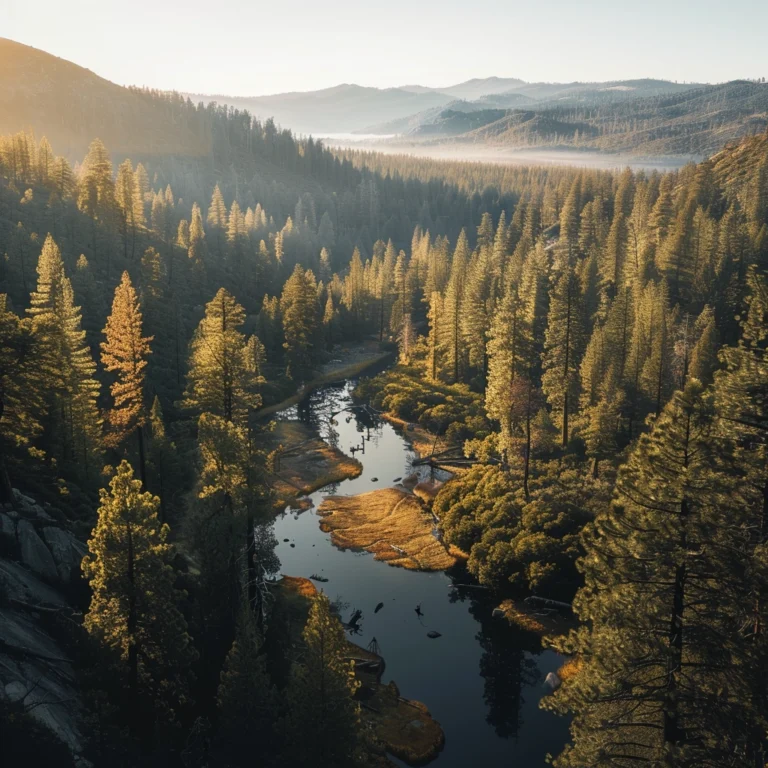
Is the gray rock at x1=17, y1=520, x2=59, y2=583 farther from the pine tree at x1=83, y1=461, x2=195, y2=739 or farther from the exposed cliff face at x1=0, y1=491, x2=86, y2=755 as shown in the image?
the pine tree at x1=83, y1=461, x2=195, y2=739

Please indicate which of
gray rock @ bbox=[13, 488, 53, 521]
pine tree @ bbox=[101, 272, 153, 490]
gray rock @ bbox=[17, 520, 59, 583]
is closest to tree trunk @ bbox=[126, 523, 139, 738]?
gray rock @ bbox=[17, 520, 59, 583]

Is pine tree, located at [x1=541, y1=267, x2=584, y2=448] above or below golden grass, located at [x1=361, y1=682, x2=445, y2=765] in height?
above

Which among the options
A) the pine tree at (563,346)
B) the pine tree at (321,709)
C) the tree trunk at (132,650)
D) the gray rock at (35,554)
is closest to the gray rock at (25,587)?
the gray rock at (35,554)

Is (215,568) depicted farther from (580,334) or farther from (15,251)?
(15,251)

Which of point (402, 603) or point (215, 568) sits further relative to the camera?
point (402, 603)

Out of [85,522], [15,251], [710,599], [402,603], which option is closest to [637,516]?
[710,599]
